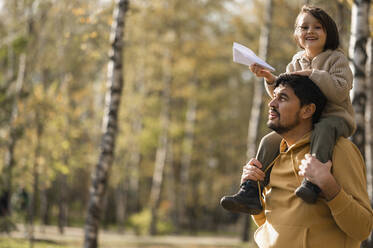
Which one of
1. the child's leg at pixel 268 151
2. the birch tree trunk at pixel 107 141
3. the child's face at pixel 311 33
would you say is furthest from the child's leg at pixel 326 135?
the birch tree trunk at pixel 107 141

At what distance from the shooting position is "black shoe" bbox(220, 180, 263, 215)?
6.81 ft

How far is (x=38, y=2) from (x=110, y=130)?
24.0ft

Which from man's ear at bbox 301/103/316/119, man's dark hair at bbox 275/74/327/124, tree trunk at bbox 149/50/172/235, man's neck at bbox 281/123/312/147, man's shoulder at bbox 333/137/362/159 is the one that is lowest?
tree trunk at bbox 149/50/172/235

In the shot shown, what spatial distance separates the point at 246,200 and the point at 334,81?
639mm

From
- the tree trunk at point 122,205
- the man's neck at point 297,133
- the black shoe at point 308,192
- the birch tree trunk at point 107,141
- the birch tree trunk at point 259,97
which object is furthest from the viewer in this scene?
the tree trunk at point 122,205

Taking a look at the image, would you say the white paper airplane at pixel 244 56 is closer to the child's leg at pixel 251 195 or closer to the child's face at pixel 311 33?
the child's face at pixel 311 33

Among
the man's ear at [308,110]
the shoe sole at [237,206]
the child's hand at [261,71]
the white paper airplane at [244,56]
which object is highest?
the white paper airplane at [244,56]

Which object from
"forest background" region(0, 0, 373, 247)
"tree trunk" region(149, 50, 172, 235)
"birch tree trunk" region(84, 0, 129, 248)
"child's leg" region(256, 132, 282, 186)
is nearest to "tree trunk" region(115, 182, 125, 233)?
"forest background" region(0, 0, 373, 247)

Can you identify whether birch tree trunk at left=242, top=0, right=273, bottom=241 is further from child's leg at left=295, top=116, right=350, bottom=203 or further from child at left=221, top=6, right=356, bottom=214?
child's leg at left=295, top=116, right=350, bottom=203

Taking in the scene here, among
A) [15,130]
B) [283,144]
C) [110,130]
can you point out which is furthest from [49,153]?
[283,144]

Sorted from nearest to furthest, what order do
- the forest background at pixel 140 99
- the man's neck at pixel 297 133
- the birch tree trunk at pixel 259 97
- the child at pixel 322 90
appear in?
the child at pixel 322 90 < the man's neck at pixel 297 133 < the forest background at pixel 140 99 < the birch tree trunk at pixel 259 97

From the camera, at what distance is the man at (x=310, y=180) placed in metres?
1.81

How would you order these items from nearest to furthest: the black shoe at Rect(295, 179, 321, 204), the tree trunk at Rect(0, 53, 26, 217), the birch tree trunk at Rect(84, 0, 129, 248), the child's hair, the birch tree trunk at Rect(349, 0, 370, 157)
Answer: the black shoe at Rect(295, 179, 321, 204) < the child's hair < the birch tree trunk at Rect(349, 0, 370, 157) < the birch tree trunk at Rect(84, 0, 129, 248) < the tree trunk at Rect(0, 53, 26, 217)

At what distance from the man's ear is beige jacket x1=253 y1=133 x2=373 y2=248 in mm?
105
